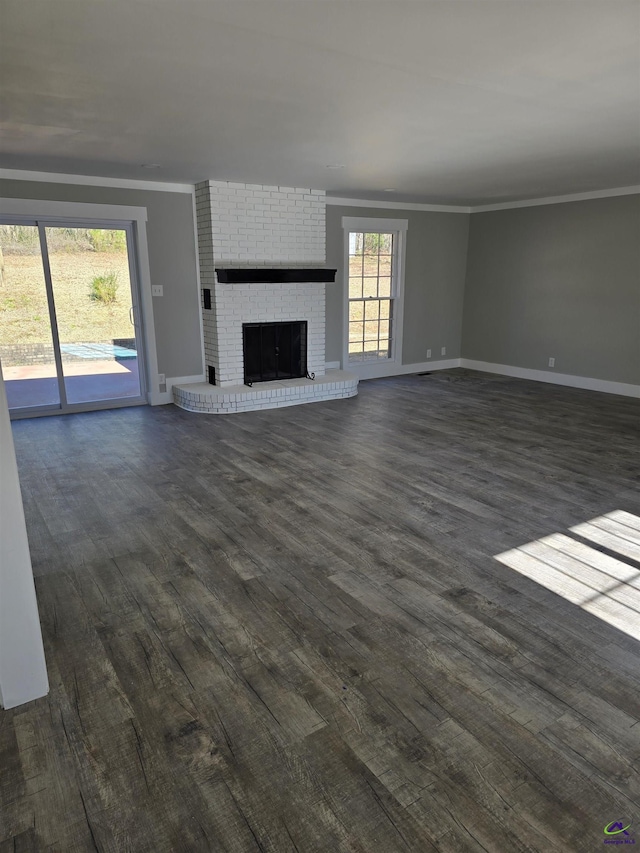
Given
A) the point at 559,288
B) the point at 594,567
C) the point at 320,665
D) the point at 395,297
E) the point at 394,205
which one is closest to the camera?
the point at 320,665

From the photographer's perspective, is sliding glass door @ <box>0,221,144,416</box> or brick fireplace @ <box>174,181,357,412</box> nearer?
sliding glass door @ <box>0,221,144,416</box>

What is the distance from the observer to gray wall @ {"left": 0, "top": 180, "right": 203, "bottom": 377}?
613 cm

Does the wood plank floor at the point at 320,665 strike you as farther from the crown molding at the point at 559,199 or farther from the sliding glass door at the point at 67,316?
the crown molding at the point at 559,199

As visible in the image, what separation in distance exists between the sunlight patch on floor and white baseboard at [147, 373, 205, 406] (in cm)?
478

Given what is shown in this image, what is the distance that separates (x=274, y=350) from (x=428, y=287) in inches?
122

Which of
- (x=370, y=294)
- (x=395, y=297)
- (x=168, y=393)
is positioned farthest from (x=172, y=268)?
(x=395, y=297)

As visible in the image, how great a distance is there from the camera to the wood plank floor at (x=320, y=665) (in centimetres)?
164

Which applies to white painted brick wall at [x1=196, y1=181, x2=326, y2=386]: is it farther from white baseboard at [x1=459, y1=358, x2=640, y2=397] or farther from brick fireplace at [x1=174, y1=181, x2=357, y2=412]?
white baseboard at [x1=459, y1=358, x2=640, y2=397]

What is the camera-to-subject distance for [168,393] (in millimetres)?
6805

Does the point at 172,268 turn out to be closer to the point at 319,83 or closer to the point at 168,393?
the point at 168,393

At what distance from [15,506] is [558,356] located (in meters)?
7.62

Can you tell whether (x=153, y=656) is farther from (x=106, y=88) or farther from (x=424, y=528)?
(x=106, y=88)

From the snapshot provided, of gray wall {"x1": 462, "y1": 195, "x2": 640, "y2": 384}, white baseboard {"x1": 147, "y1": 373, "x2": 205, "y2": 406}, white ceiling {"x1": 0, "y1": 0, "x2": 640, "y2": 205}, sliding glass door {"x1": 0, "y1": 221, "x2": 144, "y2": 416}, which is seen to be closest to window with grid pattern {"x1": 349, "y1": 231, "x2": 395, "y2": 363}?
gray wall {"x1": 462, "y1": 195, "x2": 640, "y2": 384}

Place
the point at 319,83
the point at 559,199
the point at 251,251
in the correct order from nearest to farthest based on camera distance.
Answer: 1. the point at 319,83
2. the point at 251,251
3. the point at 559,199
